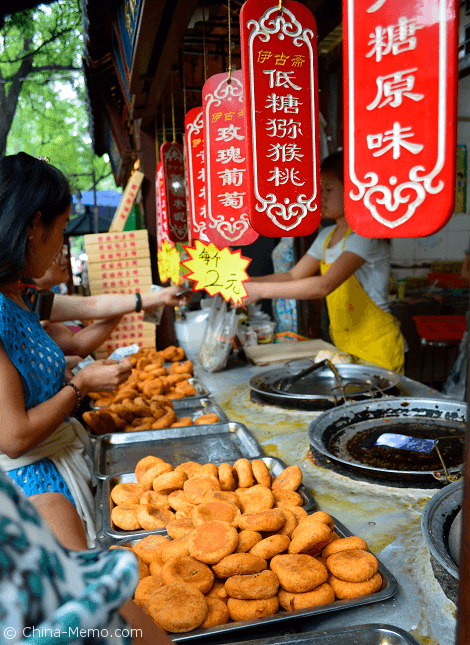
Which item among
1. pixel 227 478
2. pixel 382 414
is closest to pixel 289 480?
pixel 227 478

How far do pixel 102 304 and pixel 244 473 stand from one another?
1.97 m

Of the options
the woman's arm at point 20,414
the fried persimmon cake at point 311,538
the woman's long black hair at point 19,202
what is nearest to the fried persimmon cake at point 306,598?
the fried persimmon cake at point 311,538

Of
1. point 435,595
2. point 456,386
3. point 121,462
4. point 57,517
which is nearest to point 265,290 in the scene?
point 121,462

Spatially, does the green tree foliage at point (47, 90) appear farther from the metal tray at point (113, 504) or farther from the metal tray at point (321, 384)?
the metal tray at point (113, 504)

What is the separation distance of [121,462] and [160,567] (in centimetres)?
103

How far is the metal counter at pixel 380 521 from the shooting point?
1.11 m

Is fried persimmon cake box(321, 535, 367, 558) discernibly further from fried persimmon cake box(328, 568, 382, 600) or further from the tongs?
the tongs

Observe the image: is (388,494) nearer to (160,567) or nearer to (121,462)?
(160,567)

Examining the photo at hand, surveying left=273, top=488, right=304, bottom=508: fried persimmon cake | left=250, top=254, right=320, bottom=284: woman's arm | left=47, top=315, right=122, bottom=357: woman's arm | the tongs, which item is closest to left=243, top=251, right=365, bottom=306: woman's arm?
the tongs

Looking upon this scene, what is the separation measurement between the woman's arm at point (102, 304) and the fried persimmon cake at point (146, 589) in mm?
2159

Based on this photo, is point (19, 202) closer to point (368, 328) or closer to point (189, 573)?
point (189, 573)

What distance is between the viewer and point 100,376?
2.28m

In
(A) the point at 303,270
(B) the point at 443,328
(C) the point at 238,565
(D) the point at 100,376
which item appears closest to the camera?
(C) the point at 238,565

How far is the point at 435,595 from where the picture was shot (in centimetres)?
118
